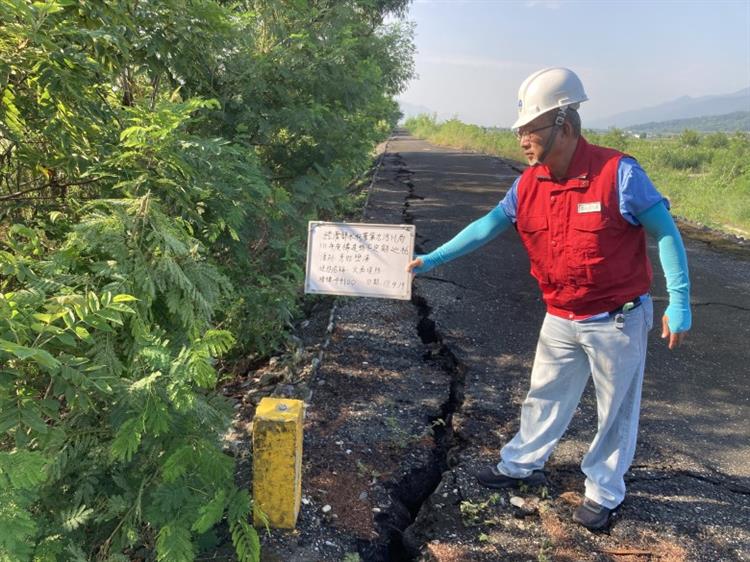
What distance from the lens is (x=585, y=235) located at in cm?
235

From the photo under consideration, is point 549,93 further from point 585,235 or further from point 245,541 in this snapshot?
point 245,541

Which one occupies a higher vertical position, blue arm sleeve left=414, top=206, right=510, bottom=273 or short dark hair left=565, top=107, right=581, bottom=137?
short dark hair left=565, top=107, right=581, bottom=137

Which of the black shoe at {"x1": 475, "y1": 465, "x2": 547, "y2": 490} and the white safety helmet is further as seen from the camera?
the black shoe at {"x1": 475, "y1": 465, "x2": 547, "y2": 490}

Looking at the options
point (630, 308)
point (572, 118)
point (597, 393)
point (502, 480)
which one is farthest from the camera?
point (502, 480)

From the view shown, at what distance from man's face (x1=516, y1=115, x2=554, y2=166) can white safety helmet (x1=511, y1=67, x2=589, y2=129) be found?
4 centimetres

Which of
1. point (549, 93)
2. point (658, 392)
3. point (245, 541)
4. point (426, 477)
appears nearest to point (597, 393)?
point (426, 477)

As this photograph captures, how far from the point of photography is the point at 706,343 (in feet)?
16.9

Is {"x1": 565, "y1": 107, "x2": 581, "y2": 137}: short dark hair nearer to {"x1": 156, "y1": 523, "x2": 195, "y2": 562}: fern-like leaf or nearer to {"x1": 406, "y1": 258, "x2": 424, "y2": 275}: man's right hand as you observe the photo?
{"x1": 406, "y1": 258, "x2": 424, "y2": 275}: man's right hand

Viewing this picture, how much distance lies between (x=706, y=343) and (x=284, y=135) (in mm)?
4337

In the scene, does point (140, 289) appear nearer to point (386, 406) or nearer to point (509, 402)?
point (386, 406)

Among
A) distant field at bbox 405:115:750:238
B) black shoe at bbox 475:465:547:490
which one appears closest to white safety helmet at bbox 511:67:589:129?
black shoe at bbox 475:465:547:490

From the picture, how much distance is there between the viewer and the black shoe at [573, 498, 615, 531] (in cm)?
267

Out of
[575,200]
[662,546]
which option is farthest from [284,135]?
[662,546]

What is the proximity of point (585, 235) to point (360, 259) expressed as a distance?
1121 millimetres
